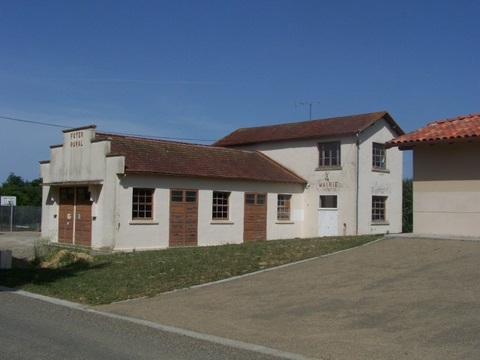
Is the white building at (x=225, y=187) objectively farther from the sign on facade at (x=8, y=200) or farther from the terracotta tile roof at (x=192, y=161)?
the sign on facade at (x=8, y=200)

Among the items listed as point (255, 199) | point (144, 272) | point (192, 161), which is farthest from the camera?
point (255, 199)

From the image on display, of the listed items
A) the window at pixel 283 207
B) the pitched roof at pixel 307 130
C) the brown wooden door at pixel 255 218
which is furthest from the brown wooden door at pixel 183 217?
the pitched roof at pixel 307 130

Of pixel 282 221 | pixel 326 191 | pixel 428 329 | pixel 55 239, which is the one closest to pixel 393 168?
pixel 326 191

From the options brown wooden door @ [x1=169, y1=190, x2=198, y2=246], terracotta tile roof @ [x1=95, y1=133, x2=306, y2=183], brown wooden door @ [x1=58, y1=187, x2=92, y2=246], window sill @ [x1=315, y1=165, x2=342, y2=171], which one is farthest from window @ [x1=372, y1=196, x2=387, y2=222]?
brown wooden door @ [x1=58, y1=187, x2=92, y2=246]

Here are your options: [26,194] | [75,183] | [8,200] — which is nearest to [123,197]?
[75,183]

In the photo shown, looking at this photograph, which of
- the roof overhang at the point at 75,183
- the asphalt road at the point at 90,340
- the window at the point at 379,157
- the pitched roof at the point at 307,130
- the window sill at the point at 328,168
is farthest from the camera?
the window at the point at 379,157

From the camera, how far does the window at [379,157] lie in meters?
30.2

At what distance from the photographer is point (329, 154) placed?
30516 millimetres

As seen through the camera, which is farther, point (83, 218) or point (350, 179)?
point (350, 179)

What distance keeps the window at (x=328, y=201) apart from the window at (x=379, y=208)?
204 centimetres

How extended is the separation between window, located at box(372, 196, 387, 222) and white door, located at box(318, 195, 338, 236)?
80.4 inches

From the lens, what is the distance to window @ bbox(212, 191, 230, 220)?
1065 inches

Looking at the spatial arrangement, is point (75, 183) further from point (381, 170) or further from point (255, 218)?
point (381, 170)

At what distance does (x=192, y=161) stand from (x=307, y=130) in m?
7.78
